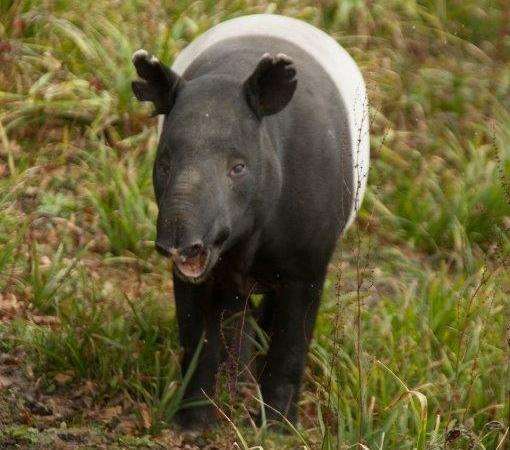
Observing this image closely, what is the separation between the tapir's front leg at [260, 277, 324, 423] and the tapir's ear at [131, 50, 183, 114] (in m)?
0.91

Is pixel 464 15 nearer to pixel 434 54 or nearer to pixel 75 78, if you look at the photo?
pixel 434 54

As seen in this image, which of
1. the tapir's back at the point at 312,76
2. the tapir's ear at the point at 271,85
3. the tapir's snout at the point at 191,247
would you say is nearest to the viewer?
the tapir's snout at the point at 191,247

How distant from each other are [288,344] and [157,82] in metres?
1.27

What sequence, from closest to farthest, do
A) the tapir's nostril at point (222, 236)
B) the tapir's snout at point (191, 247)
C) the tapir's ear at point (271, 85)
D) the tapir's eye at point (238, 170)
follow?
1. the tapir's snout at point (191, 247)
2. the tapir's nostril at point (222, 236)
3. the tapir's eye at point (238, 170)
4. the tapir's ear at point (271, 85)

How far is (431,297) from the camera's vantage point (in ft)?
22.8

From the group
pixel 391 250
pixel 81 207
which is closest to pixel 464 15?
pixel 391 250

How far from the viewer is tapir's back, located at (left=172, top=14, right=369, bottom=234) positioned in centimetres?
557

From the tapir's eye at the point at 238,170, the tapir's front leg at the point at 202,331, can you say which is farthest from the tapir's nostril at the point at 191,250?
the tapir's front leg at the point at 202,331

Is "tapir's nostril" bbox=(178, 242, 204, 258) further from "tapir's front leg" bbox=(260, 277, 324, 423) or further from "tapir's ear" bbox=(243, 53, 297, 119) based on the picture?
"tapir's front leg" bbox=(260, 277, 324, 423)

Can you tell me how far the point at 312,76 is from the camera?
231 inches

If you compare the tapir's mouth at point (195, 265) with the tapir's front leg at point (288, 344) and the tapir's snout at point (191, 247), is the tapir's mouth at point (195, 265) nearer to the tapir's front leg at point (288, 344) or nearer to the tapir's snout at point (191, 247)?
the tapir's snout at point (191, 247)

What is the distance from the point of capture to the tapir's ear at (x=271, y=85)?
5152mm

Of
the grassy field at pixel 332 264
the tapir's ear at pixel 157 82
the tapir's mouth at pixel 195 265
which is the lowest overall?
the grassy field at pixel 332 264

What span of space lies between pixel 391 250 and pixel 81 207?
186cm
